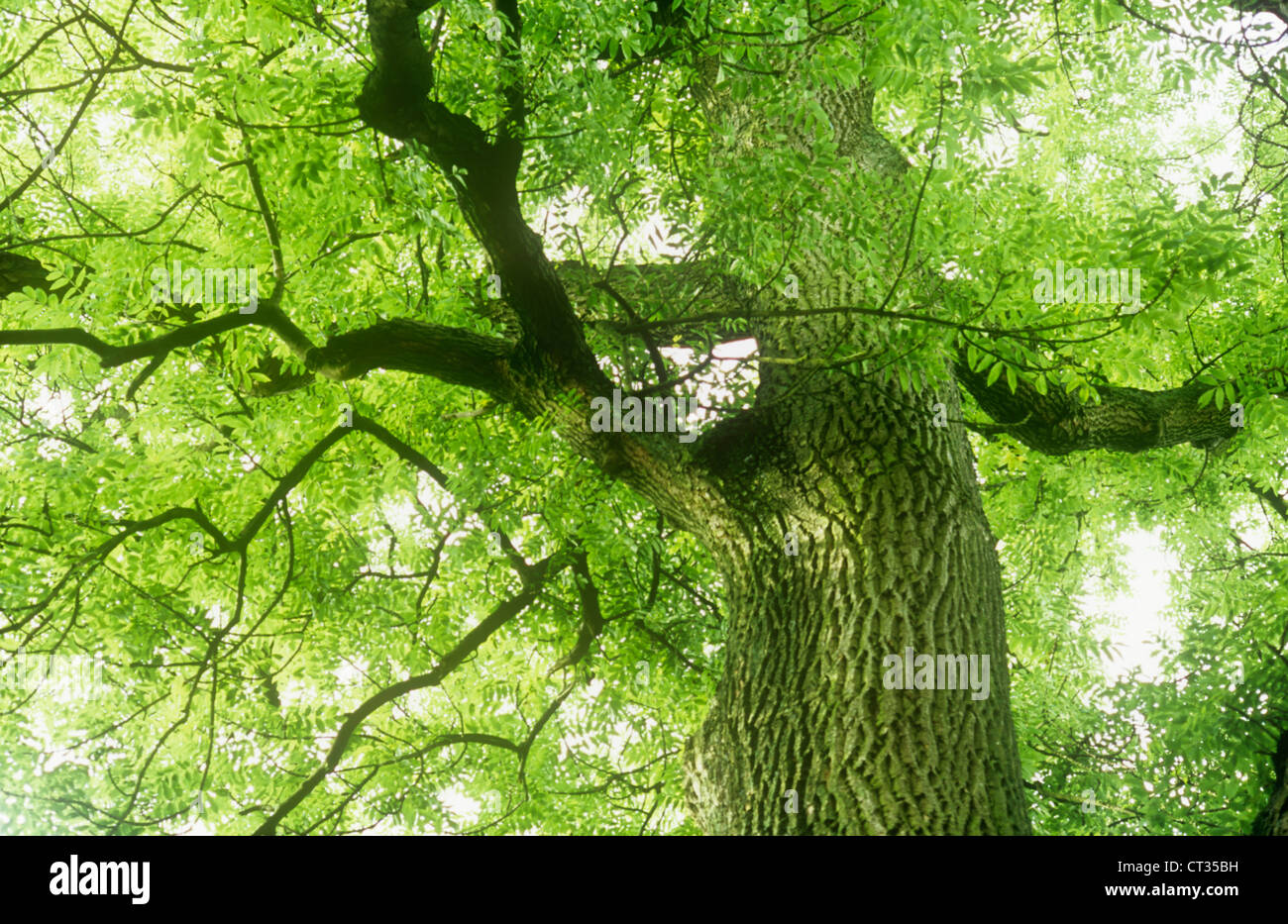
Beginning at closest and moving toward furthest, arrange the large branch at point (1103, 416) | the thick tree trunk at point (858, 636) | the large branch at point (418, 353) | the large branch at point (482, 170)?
the thick tree trunk at point (858, 636) < the large branch at point (482, 170) < the large branch at point (418, 353) < the large branch at point (1103, 416)

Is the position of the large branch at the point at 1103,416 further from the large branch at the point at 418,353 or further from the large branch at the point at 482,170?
the large branch at the point at 418,353

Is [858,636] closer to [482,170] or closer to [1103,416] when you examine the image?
[482,170]

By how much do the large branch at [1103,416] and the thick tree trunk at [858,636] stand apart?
0.93 m

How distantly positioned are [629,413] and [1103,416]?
10.6 feet

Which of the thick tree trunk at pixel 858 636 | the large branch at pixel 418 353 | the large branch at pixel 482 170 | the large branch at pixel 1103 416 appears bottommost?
the thick tree trunk at pixel 858 636

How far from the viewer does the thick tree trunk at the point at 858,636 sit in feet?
12.1

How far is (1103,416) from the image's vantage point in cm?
604

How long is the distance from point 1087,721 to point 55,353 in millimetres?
7764

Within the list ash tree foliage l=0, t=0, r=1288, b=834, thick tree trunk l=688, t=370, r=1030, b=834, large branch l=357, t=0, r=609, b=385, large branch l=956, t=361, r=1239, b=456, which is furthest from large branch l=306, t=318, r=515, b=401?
large branch l=956, t=361, r=1239, b=456

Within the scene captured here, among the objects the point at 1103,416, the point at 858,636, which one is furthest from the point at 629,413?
the point at 1103,416

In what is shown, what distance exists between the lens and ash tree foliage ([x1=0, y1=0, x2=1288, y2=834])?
4.08 metres

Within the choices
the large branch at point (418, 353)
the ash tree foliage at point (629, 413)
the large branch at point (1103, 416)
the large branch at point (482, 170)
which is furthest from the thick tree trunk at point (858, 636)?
the large branch at point (418, 353)

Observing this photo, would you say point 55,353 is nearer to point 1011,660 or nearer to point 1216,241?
point 1216,241
